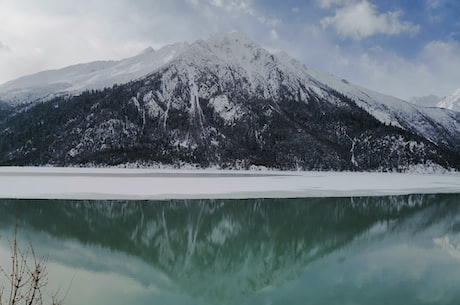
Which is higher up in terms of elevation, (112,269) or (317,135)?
(317,135)

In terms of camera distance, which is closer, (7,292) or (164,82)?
(7,292)

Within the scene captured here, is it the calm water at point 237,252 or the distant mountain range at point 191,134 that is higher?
the distant mountain range at point 191,134

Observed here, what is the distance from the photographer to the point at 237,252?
18266 millimetres

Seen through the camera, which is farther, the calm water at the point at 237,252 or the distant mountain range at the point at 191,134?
the distant mountain range at the point at 191,134

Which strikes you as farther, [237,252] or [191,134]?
[191,134]

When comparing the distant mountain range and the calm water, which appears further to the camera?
the distant mountain range

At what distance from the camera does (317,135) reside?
176750 mm

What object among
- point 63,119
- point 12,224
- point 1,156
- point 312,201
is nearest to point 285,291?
point 12,224

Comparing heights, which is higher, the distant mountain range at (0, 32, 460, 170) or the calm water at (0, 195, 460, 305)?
the distant mountain range at (0, 32, 460, 170)

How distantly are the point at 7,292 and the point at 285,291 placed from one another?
312 inches

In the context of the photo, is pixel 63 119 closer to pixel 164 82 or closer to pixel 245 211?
pixel 164 82

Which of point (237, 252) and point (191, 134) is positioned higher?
point (191, 134)

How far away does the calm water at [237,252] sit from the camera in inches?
498

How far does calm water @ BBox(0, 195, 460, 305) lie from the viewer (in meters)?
12.6
